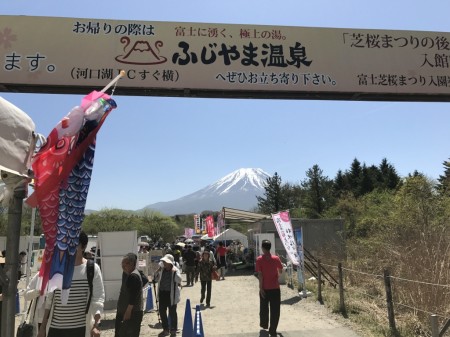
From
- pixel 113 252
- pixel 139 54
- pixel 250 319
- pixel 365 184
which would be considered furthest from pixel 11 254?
pixel 365 184

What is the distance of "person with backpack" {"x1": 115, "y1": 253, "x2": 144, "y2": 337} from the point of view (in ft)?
17.6

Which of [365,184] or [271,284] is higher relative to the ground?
[365,184]

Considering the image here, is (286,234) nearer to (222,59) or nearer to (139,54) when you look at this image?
(222,59)

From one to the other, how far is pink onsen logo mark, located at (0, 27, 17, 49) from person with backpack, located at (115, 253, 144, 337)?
350cm

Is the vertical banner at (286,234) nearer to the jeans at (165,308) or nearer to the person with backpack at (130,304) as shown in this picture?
the jeans at (165,308)

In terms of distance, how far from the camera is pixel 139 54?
570 centimetres

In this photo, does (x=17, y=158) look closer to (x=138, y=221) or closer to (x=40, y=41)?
(x=40, y=41)

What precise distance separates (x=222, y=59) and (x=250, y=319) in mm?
5874

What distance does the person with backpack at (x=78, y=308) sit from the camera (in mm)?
3703

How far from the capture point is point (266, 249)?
7.30m

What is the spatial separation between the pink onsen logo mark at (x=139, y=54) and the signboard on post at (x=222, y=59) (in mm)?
14

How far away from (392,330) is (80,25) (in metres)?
7.14

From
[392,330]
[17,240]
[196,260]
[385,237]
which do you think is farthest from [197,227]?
[17,240]

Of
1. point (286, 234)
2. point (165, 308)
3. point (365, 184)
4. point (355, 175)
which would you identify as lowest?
point (165, 308)
